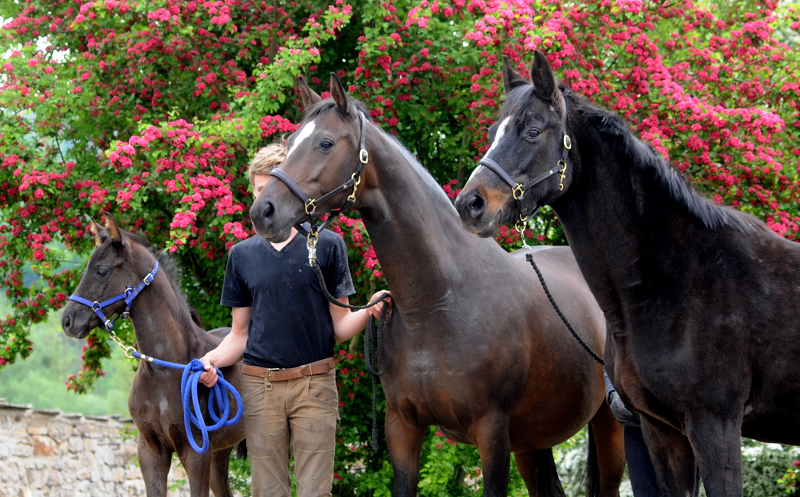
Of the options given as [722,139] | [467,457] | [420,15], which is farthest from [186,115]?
[722,139]

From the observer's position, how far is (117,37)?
281 inches

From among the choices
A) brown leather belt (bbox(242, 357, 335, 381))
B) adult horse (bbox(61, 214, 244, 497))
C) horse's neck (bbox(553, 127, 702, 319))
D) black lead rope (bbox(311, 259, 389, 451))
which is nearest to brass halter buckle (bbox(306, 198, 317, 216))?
black lead rope (bbox(311, 259, 389, 451))

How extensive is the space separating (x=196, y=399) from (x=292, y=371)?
0.83m

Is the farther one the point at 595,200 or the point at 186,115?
the point at 186,115

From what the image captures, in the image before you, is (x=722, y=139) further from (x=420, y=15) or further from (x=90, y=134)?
(x=90, y=134)

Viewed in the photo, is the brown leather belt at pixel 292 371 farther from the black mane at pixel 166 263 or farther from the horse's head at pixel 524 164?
the black mane at pixel 166 263

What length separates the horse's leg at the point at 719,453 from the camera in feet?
9.57

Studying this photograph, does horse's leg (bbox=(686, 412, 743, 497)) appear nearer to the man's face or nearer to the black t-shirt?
the black t-shirt

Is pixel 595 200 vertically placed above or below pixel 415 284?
above

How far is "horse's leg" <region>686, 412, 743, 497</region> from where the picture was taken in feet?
9.57

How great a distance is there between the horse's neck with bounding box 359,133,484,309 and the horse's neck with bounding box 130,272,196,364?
191 centimetres

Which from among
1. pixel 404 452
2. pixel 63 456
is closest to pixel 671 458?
pixel 404 452

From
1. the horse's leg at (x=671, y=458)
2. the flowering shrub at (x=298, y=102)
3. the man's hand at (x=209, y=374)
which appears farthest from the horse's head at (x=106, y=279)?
the horse's leg at (x=671, y=458)

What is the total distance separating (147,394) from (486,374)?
7.69 feet
